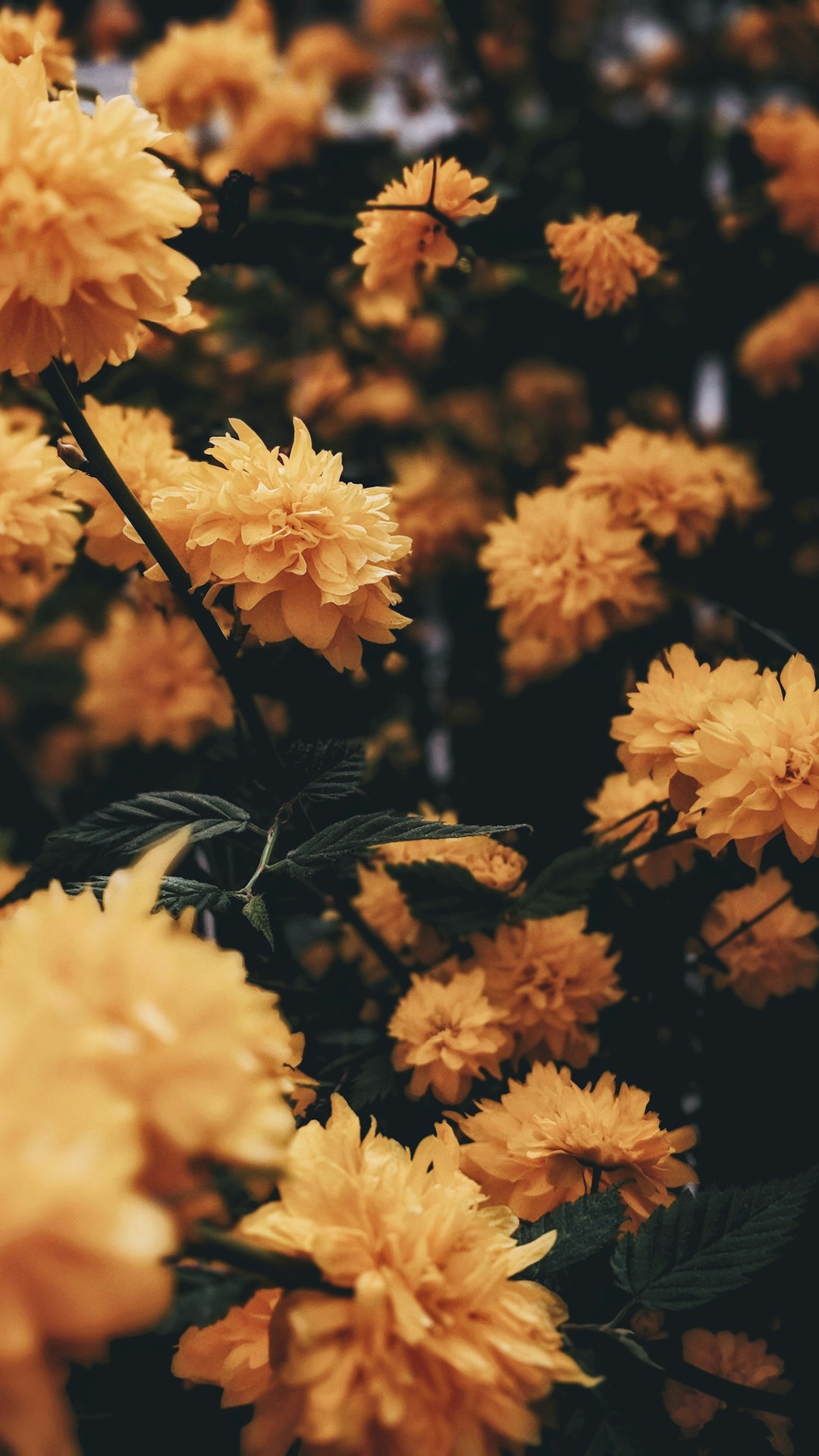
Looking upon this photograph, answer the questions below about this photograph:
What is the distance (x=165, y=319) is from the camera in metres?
0.52

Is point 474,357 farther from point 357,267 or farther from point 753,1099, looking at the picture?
point 753,1099

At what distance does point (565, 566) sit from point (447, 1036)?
0.37 metres

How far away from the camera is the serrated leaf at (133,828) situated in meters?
0.53

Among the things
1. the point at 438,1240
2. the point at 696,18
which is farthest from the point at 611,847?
the point at 696,18

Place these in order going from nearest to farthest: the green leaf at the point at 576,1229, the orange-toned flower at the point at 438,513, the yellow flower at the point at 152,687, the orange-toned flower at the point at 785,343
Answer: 1. the green leaf at the point at 576,1229
2. the yellow flower at the point at 152,687
3. the orange-toned flower at the point at 438,513
4. the orange-toned flower at the point at 785,343

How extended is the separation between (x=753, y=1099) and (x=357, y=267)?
796 millimetres

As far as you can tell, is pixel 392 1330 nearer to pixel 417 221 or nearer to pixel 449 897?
pixel 449 897

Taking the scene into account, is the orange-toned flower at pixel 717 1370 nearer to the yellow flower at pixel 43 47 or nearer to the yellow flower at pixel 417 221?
the yellow flower at pixel 417 221

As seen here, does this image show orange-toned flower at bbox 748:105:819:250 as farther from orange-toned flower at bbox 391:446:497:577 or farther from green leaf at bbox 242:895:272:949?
green leaf at bbox 242:895:272:949

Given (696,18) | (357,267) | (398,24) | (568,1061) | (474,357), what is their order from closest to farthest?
(568,1061)
(357,267)
(474,357)
(398,24)
(696,18)

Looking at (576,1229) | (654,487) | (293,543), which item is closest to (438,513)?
(654,487)

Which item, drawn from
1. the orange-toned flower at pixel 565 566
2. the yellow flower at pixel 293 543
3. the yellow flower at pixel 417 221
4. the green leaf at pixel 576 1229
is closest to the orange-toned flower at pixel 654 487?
the orange-toned flower at pixel 565 566

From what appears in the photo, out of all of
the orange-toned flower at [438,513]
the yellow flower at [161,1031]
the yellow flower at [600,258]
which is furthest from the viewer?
the orange-toned flower at [438,513]

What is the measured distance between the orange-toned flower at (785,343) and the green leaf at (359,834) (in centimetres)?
96
